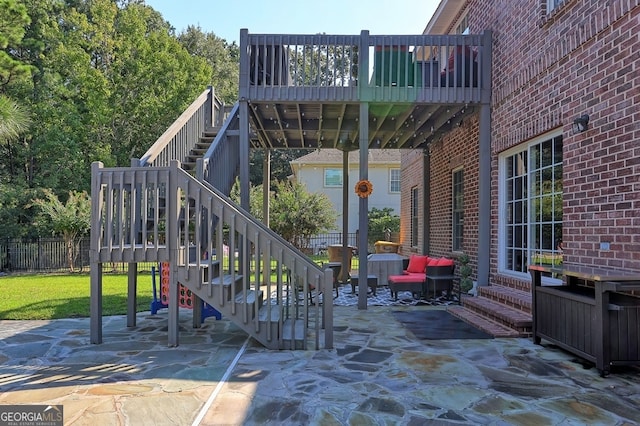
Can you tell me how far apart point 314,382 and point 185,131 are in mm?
5046

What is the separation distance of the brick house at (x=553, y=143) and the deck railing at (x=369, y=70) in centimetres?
45

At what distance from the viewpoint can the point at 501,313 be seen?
5.65 m

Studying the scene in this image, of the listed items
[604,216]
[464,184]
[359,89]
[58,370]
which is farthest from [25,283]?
[604,216]

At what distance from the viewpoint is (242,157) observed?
24.3 ft

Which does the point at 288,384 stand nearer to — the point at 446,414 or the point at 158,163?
the point at 446,414

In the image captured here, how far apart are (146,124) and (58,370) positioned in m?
16.8

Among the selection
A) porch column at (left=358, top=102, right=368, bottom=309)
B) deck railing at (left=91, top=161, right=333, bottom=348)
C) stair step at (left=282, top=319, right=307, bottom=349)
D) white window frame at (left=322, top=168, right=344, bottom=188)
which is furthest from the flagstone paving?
white window frame at (left=322, top=168, right=344, bottom=188)

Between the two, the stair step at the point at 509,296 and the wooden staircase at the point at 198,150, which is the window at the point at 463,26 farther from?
the wooden staircase at the point at 198,150

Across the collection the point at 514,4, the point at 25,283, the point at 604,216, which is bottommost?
the point at 25,283

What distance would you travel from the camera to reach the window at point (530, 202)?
18.2 ft

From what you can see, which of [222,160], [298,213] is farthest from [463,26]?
[298,213]

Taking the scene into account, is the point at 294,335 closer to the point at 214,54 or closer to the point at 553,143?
the point at 553,143

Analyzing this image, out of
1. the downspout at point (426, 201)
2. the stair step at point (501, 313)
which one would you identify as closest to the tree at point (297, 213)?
the downspout at point (426, 201)

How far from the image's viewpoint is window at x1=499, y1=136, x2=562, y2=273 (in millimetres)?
5551
